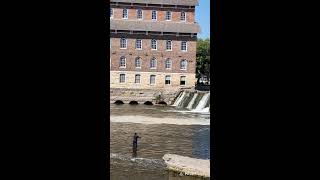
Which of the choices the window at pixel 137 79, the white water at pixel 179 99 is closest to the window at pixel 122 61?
the window at pixel 137 79

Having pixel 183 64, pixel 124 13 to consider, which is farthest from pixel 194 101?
pixel 124 13

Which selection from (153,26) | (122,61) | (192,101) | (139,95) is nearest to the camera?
(192,101)

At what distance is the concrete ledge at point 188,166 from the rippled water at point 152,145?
0.78ft

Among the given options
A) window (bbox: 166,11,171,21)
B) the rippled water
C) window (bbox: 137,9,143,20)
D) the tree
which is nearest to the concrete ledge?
the rippled water

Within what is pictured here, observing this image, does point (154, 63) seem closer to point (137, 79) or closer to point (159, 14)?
point (137, 79)

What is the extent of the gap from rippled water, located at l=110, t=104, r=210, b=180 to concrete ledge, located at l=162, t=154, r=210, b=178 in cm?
24

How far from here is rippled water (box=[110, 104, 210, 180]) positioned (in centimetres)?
1300

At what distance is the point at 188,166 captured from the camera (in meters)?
12.6

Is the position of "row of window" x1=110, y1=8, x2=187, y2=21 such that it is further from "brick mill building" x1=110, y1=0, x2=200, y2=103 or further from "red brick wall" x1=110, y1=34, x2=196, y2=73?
"red brick wall" x1=110, y1=34, x2=196, y2=73

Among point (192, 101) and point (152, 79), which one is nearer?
point (192, 101)

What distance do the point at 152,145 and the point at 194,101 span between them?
25812mm
